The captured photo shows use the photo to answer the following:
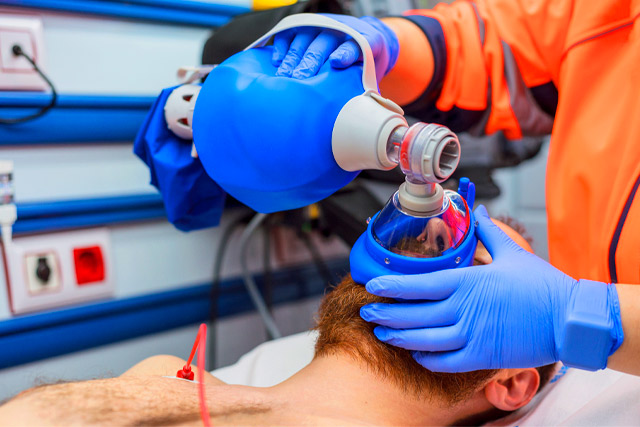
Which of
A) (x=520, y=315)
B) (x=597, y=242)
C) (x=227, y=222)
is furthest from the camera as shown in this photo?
(x=227, y=222)

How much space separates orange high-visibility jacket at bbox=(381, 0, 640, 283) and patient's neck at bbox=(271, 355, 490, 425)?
0.44m

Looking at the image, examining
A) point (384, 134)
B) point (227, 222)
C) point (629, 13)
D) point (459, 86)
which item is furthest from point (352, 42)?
point (227, 222)

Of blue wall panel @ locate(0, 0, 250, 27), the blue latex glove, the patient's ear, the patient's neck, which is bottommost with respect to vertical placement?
the patient's ear

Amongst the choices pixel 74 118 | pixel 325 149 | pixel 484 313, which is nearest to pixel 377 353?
pixel 484 313

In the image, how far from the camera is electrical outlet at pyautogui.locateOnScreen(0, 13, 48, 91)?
1100 millimetres

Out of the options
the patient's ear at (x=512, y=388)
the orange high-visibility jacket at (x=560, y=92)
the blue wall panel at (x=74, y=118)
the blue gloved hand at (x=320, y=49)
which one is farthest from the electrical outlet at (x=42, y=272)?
the patient's ear at (x=512, y=388)

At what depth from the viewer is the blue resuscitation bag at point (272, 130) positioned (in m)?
0.75

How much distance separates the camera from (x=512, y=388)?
3.44 feet

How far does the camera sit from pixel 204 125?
2.72ft

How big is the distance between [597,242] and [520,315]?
288 millimetres

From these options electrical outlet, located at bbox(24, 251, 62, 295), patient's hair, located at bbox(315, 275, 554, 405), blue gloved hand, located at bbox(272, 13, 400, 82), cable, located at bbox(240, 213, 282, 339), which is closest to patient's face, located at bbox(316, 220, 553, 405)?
patient's hair, located at bbox(315, 275, 554, 405)

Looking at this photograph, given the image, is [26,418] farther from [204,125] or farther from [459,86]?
[459,86]

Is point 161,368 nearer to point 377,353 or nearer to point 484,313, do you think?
point 377,353

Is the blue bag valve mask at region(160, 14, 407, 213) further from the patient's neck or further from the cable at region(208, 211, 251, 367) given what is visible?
the cable at region(208, 211, 251, 367)
